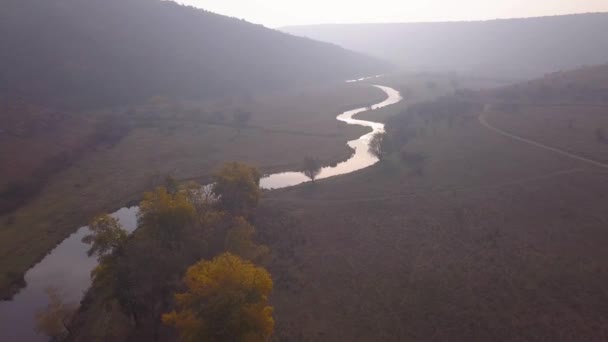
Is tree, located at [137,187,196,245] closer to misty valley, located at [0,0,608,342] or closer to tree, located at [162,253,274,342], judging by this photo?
misty valley, located at [0,0,608,342]

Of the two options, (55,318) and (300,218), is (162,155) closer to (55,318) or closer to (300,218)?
(300,218)

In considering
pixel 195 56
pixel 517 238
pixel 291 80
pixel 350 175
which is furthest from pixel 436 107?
pixel 195 56

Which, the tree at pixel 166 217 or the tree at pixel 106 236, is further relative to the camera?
the tree at pixel 166 217

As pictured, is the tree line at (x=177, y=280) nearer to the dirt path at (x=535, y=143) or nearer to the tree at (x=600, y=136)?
the dirt path at (x=535, y=143)

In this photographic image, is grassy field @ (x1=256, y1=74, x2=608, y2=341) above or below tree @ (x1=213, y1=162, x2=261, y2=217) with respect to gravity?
below

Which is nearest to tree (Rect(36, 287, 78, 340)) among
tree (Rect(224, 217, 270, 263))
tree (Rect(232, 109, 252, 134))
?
tree (Rect(224, 217, 270, 263))

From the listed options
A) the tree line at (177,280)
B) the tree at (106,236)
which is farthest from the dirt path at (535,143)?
the tree at (106,236)
